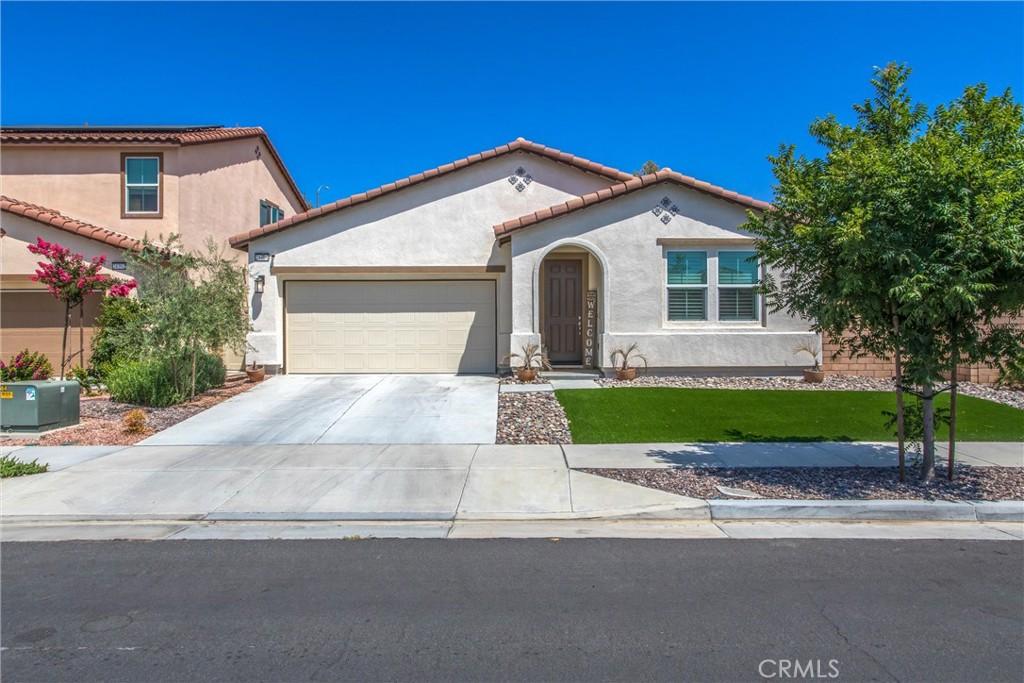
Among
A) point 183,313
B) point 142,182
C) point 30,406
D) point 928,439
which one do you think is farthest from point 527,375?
point 142,182

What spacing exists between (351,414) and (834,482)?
7610 millimetres

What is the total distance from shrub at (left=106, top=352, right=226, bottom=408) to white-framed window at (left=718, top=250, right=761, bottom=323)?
11.2 m

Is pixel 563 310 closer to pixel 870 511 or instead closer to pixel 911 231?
pixel 911 231

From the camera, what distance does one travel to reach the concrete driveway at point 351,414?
10.2 meters

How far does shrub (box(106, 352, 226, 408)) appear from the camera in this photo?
12.6 metres

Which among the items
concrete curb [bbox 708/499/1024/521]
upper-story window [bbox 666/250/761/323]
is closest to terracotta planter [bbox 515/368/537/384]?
upper-story window [bbox 666/250/761/323]

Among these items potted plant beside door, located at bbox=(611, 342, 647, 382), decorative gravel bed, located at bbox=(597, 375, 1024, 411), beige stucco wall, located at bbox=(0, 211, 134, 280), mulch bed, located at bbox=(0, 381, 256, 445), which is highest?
beige stucco wall, located at bbox=(0, 211, 134, 280)

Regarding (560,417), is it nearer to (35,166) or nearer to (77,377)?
(77,377)

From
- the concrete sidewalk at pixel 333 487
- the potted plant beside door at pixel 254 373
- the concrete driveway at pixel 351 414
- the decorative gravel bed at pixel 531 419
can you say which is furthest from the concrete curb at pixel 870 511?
the potted plant beside door at pixel 254 373

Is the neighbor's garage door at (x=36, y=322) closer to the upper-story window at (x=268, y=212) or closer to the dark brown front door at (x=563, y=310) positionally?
the upper-story window at (x=268, y=212)

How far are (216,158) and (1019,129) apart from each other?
18683 millimetres

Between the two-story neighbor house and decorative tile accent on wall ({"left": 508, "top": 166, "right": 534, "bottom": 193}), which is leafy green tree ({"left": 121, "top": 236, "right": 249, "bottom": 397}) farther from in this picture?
decorative tile accent on wall ({"left": 508, "top": 166, "right": 534, "bottom": 193})

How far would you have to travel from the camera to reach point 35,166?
18.6 metres

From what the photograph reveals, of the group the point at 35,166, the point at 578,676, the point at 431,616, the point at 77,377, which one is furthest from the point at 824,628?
the point at 35,166
